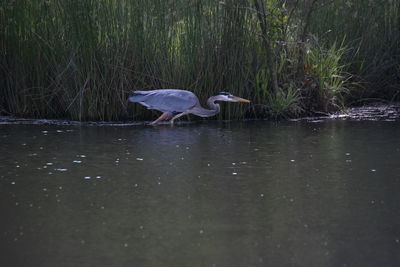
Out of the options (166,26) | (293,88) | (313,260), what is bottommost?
(313,260)

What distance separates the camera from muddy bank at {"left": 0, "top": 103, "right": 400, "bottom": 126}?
8.88m

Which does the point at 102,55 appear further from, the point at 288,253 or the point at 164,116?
the point at 288,253

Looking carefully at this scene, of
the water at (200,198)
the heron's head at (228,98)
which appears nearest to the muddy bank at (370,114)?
the heron's head at (228,98)

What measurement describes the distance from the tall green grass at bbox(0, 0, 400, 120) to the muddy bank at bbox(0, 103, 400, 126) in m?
0.16

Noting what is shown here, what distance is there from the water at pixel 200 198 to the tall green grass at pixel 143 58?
93 centimetres

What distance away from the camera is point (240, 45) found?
9266mm

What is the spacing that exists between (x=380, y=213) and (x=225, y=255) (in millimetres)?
A: 1256

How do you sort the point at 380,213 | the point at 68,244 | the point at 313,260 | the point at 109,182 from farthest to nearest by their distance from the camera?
the point at 109,182 < the point at 380,213 < the point at 68,244 < the point at 313,260

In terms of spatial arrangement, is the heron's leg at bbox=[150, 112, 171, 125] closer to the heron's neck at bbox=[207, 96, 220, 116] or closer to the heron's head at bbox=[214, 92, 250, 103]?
the heron's neck at bbox=[207, 96, 220, 116]

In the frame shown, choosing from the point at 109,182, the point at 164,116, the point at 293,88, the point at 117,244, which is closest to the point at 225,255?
Result: the point at 117,244

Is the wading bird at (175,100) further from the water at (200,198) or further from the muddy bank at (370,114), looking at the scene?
the muddy bank at (370,114)

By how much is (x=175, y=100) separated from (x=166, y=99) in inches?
3.9

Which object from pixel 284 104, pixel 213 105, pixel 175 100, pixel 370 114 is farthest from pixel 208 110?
pixel 370 114

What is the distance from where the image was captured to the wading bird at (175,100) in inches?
342
